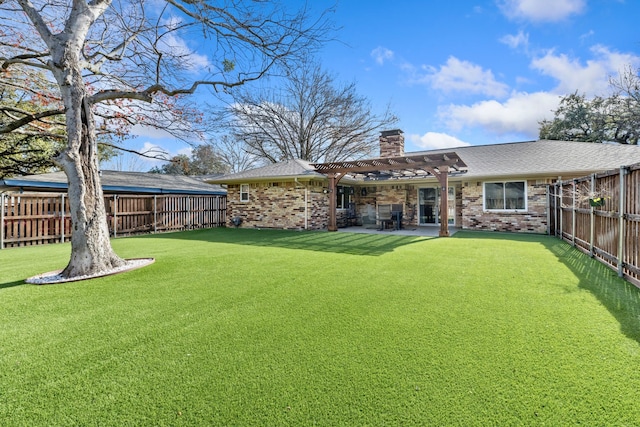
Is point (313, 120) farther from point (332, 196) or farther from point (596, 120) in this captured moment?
point (596, 120)

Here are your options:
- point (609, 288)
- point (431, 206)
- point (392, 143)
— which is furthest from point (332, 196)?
point (609, 288)

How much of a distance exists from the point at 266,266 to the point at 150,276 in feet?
6.55

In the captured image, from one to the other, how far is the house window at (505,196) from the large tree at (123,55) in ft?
31.3

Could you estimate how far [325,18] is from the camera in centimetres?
604

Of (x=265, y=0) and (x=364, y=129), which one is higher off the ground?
(x=364, y=129)

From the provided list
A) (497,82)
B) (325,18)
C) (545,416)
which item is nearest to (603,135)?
(497,82)

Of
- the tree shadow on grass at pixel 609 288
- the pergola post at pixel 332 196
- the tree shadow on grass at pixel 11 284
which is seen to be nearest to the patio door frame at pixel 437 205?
the pergola post at pixel 332 196

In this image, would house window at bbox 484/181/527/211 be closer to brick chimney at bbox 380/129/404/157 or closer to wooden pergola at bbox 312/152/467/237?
wooden pergola at bbox 312/152/467/237

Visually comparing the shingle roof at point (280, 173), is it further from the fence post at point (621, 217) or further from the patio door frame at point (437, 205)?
the fence post at point (621, 217)

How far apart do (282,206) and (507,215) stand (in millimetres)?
9139

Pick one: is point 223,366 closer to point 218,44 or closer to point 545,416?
point 545,416

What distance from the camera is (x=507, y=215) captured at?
1203 cm

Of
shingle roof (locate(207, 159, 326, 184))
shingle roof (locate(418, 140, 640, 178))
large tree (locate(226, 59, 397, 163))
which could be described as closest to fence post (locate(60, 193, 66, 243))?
shingle roof (locate(207, 159, 326, 184))

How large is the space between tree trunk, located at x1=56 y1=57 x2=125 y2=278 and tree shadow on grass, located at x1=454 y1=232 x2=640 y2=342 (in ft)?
24.2
